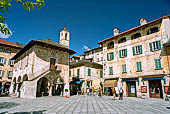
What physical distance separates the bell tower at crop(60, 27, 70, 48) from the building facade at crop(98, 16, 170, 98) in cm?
1139

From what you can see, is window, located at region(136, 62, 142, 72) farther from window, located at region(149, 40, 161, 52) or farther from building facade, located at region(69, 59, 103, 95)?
building facade, located at region(69, 59, 103, 95)

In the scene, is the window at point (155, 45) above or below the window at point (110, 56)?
above

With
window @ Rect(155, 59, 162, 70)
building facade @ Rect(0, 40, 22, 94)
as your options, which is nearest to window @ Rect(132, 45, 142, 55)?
window @ Rect(155, 59, 162, 70)

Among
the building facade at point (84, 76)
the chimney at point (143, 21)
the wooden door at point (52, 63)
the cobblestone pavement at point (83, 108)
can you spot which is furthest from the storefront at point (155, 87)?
the wooden door at point (52, 63)

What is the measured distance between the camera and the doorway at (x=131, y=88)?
66.6 ft

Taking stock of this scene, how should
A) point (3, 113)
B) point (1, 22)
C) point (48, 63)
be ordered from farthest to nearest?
1. point (48, 63)
2. point (3, 113)
3. point (1, 22)

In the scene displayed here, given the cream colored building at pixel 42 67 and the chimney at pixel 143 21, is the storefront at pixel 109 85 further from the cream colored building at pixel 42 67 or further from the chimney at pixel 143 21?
the chimney at pixel 143 21

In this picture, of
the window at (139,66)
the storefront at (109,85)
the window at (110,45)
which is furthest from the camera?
the window at (110,45)

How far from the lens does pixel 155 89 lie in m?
18.0

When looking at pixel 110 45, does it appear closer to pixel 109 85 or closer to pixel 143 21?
pixel 143 21

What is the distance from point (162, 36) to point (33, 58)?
1999cm

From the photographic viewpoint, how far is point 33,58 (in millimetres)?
19062

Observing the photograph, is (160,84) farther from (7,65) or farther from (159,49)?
(7,65)

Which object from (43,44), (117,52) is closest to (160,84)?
(117,52)
